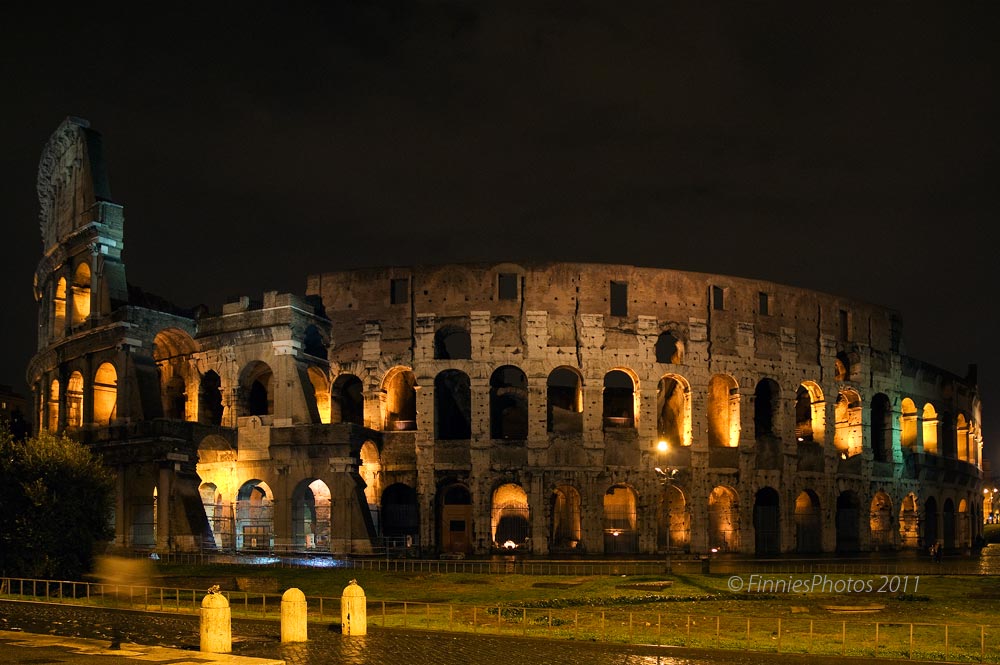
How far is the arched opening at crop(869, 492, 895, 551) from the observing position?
50.5 meters

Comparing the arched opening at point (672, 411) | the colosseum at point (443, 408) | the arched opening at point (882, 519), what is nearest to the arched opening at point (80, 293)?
the colosseum at point (443, 408)

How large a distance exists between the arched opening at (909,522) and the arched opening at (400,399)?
23.7 meters

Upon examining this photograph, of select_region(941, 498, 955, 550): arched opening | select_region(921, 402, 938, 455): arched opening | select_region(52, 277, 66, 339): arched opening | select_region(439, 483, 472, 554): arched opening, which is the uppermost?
select_region(52, 277, 66, 339): arched opening

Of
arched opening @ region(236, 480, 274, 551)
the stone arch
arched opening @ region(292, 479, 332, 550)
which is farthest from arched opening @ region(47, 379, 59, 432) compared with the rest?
arched opening @ region(292, 479, 332, 550)

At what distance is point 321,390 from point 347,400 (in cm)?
125

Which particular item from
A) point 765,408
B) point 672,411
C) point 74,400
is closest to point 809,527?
point 765,408

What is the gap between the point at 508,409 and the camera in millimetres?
48344

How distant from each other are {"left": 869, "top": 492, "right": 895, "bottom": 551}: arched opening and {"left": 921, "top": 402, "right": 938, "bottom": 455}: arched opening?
613 centimetres

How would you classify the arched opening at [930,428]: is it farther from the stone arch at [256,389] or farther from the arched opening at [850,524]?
the stone arch at [256,389]

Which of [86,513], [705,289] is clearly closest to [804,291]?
[705,289]

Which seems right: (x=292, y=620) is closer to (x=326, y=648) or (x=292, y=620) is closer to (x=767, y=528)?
(x=326, y=648)

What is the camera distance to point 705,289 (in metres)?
45.3

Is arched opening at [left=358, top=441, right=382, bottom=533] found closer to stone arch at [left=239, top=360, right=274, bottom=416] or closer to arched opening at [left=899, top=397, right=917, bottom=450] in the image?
stone arch at [left=239, top=360, right=274, bottom=416]

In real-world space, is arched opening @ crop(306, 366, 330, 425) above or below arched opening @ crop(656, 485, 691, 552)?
above
